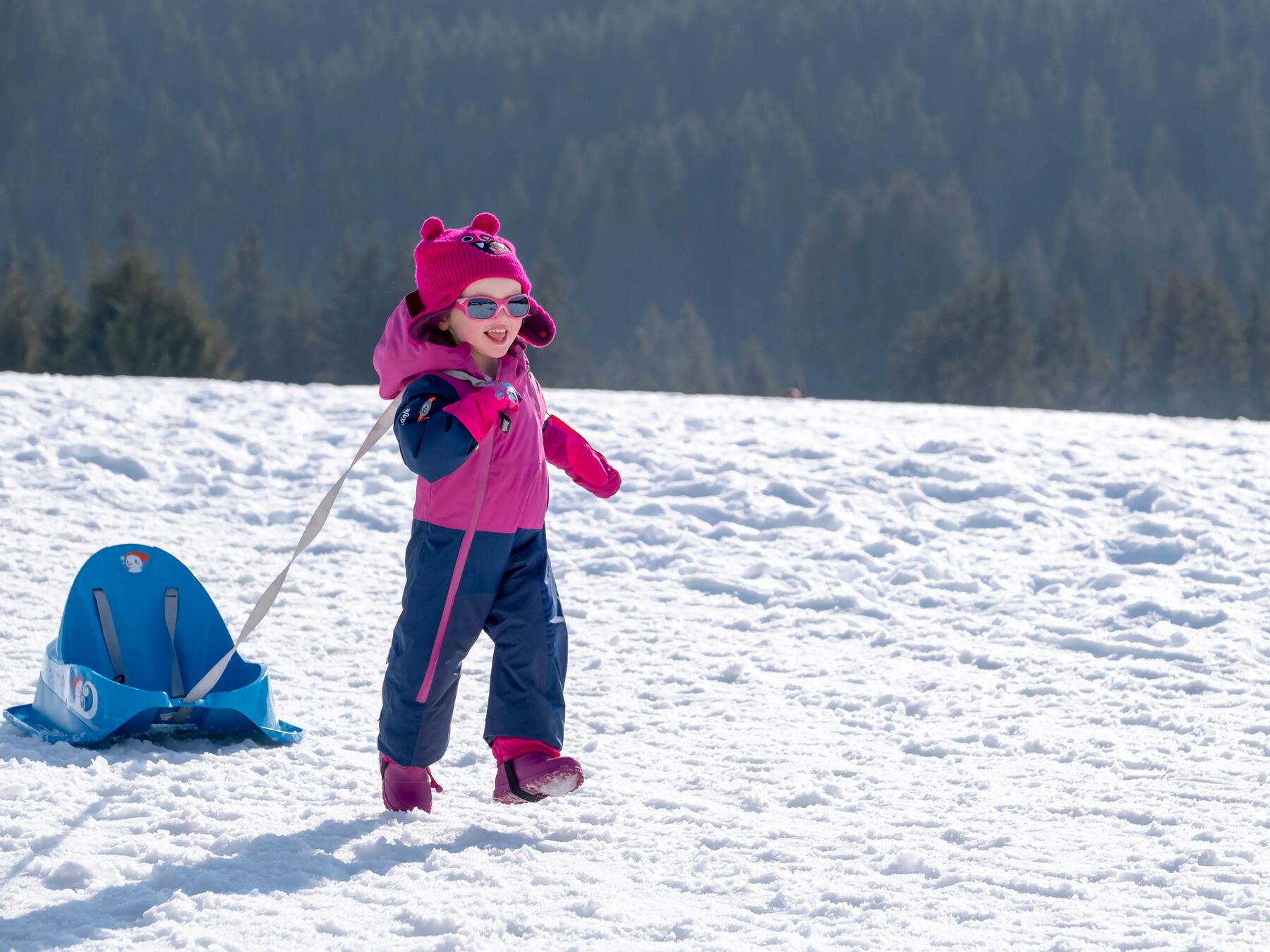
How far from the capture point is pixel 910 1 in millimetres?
107562

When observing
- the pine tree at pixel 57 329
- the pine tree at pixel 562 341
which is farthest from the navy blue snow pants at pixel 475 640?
the pine tree at pixel 562 341

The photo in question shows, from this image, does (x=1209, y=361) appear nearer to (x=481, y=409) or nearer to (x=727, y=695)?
(x=727, y=695)

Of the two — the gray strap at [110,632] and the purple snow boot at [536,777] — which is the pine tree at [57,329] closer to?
the gray strap at [110,632]

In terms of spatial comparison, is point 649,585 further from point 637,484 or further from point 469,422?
point 469,422

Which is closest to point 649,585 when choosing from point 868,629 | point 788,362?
point 868,629

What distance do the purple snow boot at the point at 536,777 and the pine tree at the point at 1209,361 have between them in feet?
168

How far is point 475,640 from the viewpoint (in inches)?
108

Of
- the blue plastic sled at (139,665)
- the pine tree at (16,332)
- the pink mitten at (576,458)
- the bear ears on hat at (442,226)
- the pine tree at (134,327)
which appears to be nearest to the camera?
the bear ears on hat at (442,226)

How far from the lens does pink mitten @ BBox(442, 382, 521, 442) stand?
2625mm

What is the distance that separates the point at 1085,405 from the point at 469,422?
55.1m

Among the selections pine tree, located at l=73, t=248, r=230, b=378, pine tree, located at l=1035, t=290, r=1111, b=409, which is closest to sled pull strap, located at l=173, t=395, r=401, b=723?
pine tree, located at l=73, t=248, r=230, b=378

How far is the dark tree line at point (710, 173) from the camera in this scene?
57.1 meters

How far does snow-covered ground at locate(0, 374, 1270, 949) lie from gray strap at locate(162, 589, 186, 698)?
186mm

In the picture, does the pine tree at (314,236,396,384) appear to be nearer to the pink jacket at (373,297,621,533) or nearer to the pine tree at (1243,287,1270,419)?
the pine tree at (1243,287,1270,419)
